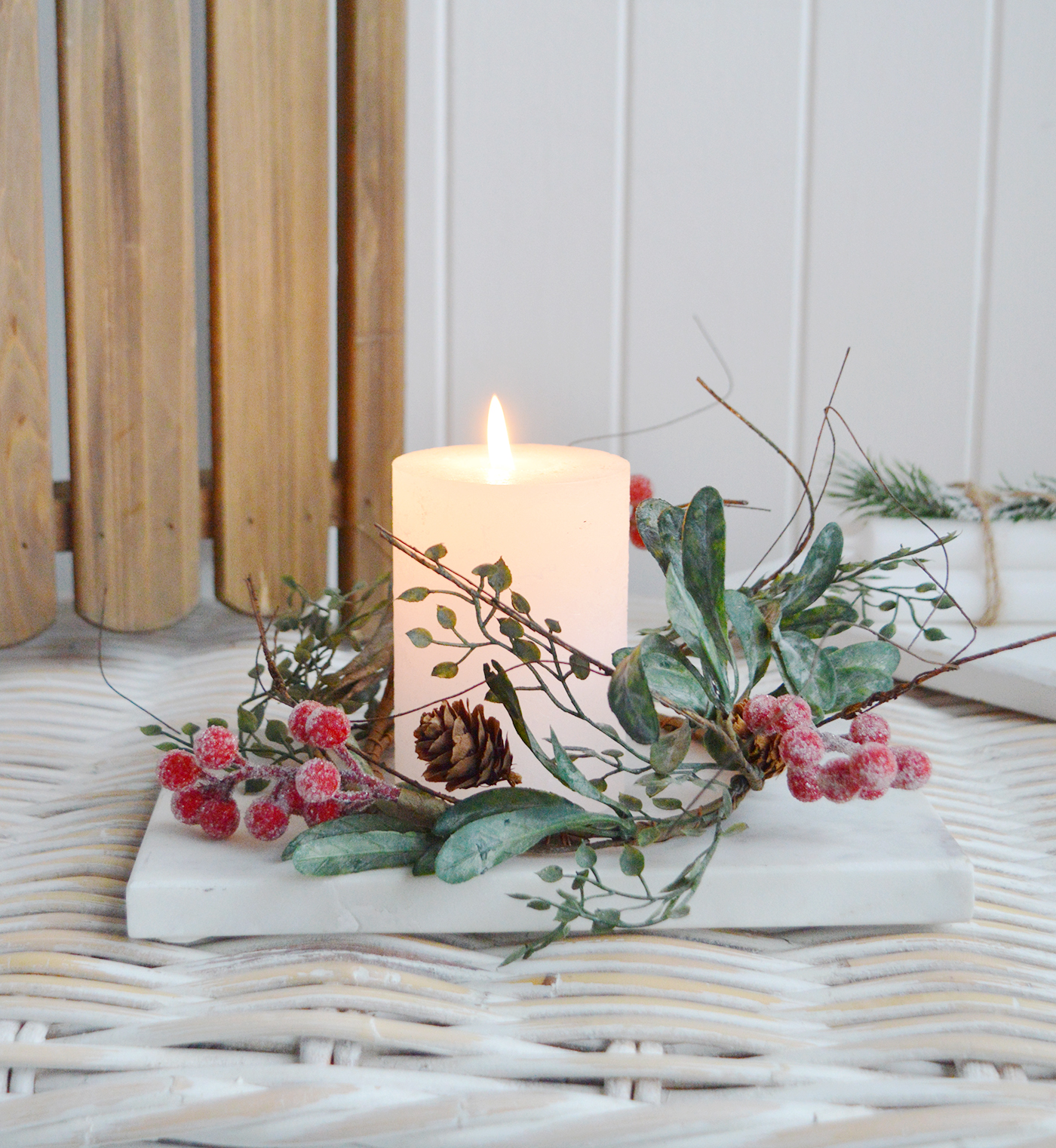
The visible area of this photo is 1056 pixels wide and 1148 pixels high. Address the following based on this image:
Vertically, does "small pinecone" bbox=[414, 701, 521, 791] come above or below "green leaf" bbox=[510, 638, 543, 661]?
below

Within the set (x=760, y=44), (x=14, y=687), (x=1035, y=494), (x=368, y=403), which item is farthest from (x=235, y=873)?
(x=760, y=44)

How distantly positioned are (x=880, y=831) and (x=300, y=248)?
59cm

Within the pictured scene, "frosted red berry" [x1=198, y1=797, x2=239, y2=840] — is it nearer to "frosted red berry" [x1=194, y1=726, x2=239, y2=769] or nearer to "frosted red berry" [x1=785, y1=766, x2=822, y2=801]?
"frosted red berry" [x1=194, y1=726, x2=239, y2=769]

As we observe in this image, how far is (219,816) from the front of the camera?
438 millimetres

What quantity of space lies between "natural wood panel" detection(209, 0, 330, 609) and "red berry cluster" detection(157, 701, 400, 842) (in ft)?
1.30

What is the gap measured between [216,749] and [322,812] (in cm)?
5

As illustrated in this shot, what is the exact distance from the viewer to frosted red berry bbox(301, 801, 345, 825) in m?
0.43

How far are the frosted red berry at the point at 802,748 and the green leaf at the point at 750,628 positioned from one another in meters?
0.03

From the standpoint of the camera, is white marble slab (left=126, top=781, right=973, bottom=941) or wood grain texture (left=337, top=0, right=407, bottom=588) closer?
white marble slab (left=126, top=781, right=973, bottom=941)

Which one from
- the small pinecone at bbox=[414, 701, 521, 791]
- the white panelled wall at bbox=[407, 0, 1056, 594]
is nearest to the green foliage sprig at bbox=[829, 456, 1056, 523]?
the white panelled wall at bbox=[407, 0, 1056, 594]

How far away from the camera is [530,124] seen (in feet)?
3.13

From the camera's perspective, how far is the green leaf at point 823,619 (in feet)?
1.51

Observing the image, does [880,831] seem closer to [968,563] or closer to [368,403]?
[968,563]

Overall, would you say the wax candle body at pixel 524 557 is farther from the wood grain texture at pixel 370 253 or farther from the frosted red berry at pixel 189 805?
the wood grain texture at pixel 370 253
